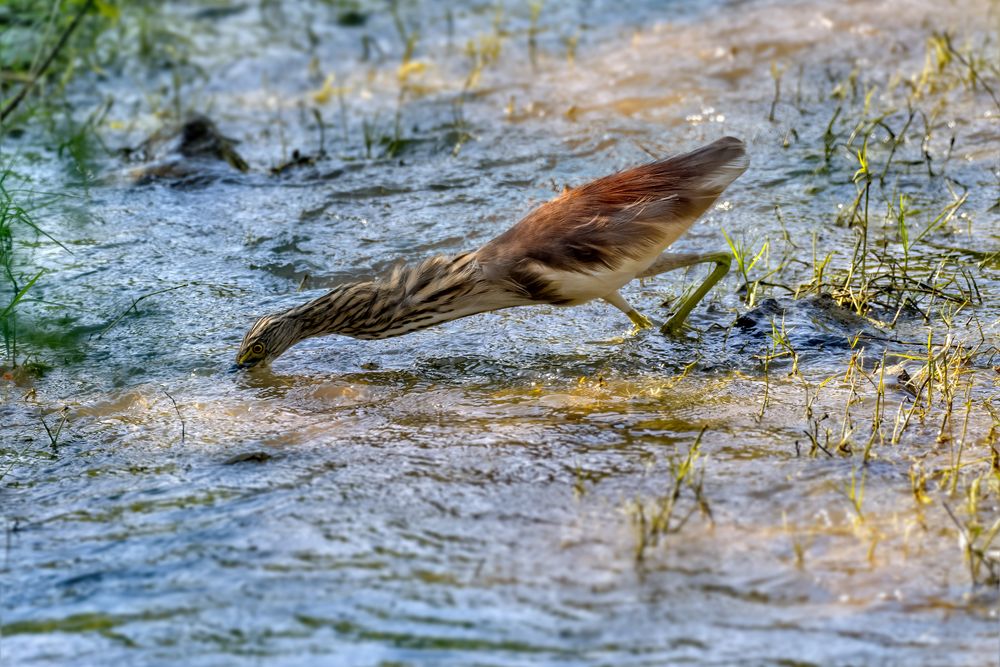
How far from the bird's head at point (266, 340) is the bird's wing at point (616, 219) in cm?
87

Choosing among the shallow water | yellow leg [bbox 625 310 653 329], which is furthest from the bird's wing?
the shallow water

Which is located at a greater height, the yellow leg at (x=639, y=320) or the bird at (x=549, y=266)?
the bird at (x=549, y=266)

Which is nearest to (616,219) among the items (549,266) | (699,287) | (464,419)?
Result: (549,266)

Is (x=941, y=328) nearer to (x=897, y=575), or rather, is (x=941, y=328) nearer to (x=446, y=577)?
(x=897, y=575)

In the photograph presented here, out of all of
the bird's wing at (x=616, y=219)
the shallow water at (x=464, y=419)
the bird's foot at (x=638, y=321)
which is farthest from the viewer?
the bird's foot at (x=638, y=321)

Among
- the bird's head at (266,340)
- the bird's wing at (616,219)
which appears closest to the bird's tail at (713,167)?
the bird's wing at (616,219)

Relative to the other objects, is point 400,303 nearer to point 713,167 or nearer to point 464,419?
point 464,419

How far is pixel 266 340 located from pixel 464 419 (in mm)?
1030

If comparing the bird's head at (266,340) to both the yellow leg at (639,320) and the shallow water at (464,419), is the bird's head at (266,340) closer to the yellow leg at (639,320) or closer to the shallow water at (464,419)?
the shallow water at (464,419)

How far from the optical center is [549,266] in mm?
5227

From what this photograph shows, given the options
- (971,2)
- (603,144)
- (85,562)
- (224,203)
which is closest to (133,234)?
(224,203)

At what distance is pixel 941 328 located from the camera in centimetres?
548

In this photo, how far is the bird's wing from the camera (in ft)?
17.3

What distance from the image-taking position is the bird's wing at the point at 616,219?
17.3 ft
